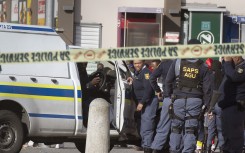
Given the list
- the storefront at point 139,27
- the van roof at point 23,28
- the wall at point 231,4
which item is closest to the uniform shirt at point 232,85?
the van roof at point 23,28

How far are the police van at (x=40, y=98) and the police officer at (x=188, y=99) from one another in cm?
202

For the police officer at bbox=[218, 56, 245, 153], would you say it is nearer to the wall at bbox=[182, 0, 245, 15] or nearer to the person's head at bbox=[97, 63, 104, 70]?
the person's head at bbox=[97, 63, 104, 70]

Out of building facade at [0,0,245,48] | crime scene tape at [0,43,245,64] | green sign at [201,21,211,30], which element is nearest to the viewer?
crime scene tape at [0,43,245,64]

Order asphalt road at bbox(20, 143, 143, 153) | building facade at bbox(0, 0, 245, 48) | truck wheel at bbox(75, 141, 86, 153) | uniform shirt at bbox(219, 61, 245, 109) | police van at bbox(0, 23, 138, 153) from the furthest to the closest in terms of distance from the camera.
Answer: building facade at bbox(0, 0, 245, 48) → asphalt road at bbox(20, 143, 143, 153) → truck wheel at bbox(75, 141, 86, 153) → police van at bbox(0, 23, 138, 153) → uniform shirt at bbox(219, 61, 245, 109)

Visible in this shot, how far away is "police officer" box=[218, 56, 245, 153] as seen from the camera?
10680mm

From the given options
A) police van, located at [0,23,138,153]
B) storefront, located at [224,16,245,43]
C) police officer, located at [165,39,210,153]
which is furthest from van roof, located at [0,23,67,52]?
storefront, located at [224,16,245,43]

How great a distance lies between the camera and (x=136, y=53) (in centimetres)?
872

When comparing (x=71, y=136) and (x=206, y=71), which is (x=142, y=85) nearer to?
(x=71, y=136)

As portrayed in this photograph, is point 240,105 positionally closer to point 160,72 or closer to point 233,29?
point 160,72

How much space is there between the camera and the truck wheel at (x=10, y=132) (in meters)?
11.9

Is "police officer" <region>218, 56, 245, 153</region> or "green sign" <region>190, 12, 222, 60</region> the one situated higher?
"green sign" <region>190, 12, 222, 60</region>

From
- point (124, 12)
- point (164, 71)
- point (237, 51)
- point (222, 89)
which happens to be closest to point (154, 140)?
point (164, 71)

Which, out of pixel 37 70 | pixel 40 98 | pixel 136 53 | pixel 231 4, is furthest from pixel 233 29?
pixel 136 53

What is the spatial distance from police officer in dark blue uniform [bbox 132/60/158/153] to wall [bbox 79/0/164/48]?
13.6m
